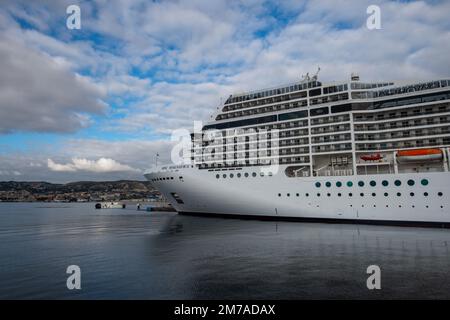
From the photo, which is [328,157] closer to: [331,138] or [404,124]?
[331,138]

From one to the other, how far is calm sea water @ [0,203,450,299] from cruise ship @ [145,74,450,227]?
6883mm

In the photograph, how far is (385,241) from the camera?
2173 cm

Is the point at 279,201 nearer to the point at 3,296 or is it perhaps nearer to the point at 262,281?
the point at 262,281

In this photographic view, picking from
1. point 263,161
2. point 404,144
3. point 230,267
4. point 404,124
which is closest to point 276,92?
point 263,161

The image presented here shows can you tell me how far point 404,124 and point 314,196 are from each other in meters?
13.5

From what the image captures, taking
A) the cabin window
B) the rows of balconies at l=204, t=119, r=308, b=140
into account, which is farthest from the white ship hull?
the rows of balconies at l=204, t=119, r=308, b=140

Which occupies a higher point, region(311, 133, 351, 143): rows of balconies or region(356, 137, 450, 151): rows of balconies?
region(311, 133, 351, 143): rows of balconies

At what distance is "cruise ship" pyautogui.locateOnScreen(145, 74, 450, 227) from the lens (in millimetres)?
29359

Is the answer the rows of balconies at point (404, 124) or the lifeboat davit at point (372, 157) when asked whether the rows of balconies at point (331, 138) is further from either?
the lifeboat davit at point (372, 157)

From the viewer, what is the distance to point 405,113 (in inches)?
1277

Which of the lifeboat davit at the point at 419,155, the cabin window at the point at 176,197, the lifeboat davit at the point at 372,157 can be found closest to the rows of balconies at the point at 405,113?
the lifeboat davit at the point at 419,155

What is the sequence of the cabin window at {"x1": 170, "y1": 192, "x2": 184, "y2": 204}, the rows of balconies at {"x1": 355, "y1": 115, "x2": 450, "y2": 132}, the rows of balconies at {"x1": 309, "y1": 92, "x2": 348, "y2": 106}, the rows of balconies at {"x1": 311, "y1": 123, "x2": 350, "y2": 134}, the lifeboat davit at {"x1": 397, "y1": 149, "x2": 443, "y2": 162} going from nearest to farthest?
the lifeboat davit at {"x1": 397, "y1": 149, "x2": 443, "y2": 162} → the rows of balconies at {"x1": 355, "y1": 115, "x2": 450, "y2": 132} → the rows of balconies at {"x1": 311, "y1": 123, "x2": 350, "y2": 134} → the rows of balconies at {"x1": 309, "y1": 92, "x2": 348, "y2": 106} → the cabin window at {"x1": 170, "y1": 192, "x2": 184, "y2": 204}

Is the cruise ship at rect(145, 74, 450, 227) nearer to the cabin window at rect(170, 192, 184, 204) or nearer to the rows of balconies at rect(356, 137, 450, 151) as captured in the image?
the rows of balconies at rect(356, 137, 450, 151)

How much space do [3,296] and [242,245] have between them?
14146 mm
